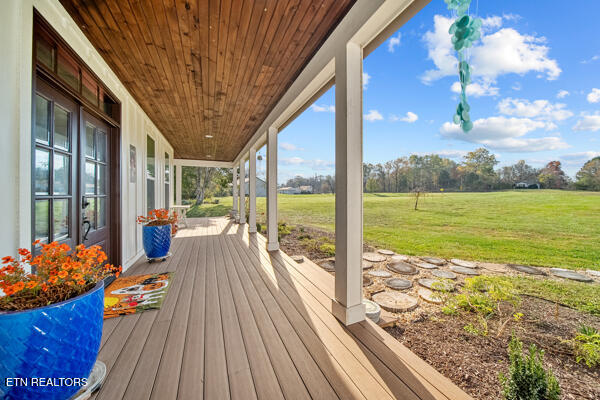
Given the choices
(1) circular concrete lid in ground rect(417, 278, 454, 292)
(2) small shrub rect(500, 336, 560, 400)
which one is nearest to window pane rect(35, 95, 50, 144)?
(2) small shrub rect(500, 336, 560, 400)

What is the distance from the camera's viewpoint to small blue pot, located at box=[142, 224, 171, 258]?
3561 millimetres

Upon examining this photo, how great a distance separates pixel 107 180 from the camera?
299 cm

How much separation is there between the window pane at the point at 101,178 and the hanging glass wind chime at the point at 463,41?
3.54 metres

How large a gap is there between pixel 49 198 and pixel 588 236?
13.5 ft

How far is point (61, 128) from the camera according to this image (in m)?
2.00

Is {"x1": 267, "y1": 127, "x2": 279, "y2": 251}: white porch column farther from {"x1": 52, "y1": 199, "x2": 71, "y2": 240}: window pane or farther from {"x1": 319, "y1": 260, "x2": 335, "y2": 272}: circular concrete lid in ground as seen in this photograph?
{"x1": 52, "y1": 199, "x2": 71, "y2": 240}: window pane

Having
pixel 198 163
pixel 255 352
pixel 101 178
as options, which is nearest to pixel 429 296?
pixel 255 352

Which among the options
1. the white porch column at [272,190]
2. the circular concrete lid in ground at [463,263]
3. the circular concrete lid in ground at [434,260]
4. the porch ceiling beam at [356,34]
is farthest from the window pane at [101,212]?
the circular concrete lid in ground at [463,263]

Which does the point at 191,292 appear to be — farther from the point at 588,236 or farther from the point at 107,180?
the point at 588,236

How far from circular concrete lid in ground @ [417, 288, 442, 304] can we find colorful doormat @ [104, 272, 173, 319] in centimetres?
255

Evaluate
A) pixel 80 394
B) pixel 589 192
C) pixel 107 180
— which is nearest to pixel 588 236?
pixel 589 192

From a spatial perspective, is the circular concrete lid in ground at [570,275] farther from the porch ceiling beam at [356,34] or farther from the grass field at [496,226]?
the porch ceiling beam at [356,34]

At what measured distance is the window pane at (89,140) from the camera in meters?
2.45

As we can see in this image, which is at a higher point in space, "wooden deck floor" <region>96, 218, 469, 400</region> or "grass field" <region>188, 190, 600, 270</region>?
"grass field" <region>188, 190, 600, 270</region>
